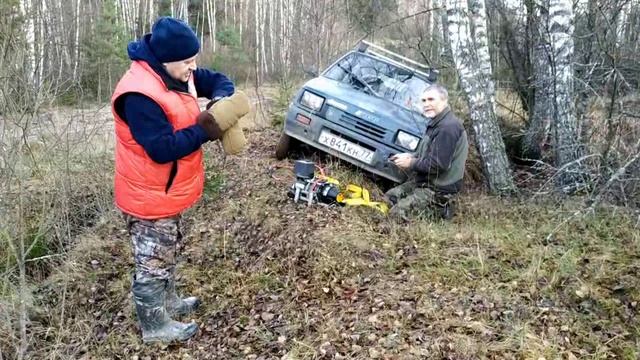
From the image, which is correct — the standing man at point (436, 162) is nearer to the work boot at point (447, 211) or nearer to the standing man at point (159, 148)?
the work boot at point (447, 211)

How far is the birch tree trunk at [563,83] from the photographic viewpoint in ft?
18.4

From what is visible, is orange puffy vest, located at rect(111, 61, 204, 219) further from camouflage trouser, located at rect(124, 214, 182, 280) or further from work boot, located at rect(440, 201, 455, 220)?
work boot, located at rect(440, 201, 455, 220)

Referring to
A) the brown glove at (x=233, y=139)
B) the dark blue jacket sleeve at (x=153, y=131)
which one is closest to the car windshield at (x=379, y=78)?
the brown glove at (x=233, y=139)

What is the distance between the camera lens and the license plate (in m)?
6.15

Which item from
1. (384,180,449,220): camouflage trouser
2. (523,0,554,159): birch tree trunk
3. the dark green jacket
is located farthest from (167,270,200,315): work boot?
(523,0,554,159): birch tree trunk

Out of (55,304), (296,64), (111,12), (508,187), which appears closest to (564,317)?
(508,187)

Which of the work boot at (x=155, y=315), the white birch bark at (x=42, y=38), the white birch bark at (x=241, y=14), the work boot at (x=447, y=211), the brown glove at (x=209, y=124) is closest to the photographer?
the brown glove at (x=209, y=124)

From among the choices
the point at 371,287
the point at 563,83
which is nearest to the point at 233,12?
the point at 563,83

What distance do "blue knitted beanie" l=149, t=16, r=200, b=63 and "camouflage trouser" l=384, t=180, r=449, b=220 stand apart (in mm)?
2693

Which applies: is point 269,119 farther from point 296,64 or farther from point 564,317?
point 564,317

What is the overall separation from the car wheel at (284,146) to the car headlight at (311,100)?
597 millimetres

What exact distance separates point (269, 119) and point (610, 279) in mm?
6219

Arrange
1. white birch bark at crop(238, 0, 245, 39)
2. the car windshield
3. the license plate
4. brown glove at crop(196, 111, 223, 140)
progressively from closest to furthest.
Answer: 1. brown glove at crop(196, 111, 223, 140)
2. the license plate
3. the car windshield
4. white birch bark at crop(238, 0, 245, 39)

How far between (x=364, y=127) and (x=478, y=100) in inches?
52.4
